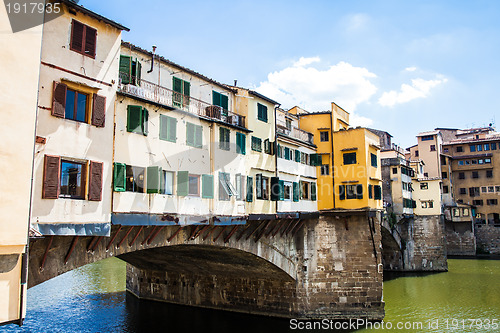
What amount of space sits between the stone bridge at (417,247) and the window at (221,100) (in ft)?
107

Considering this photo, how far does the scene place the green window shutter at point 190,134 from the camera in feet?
61.7

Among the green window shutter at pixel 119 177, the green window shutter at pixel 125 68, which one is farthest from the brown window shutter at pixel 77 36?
the green window shutter at pixel 119 177

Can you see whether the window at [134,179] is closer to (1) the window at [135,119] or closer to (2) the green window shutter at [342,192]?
(1) the window at [135,119]

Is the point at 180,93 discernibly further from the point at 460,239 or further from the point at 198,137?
the point at 460,239

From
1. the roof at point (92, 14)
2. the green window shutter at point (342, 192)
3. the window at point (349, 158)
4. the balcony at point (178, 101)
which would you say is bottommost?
the green window shutter at point (342, 192)

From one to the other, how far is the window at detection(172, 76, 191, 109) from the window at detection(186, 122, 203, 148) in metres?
1.37

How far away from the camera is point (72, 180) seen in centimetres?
1327

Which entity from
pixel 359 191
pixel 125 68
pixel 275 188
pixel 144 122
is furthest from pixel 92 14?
pixel 359 191

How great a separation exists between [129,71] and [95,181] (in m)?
5.45

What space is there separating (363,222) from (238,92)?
13.1 m

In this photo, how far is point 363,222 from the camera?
28156 millimetres

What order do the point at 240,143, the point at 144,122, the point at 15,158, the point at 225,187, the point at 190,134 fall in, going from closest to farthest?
the point at 15,158 → the point at 144,122 → the point at 190,134 → the point at 225,187 → the point at 240,143

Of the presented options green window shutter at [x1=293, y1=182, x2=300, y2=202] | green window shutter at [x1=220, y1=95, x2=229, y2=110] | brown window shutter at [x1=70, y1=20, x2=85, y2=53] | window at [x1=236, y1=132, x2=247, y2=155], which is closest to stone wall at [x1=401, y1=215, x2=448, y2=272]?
green window shutter at [x1=293, y1=182, x2=300, y2=202]

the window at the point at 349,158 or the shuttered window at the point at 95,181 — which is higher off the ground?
the window at the point at 349,158
